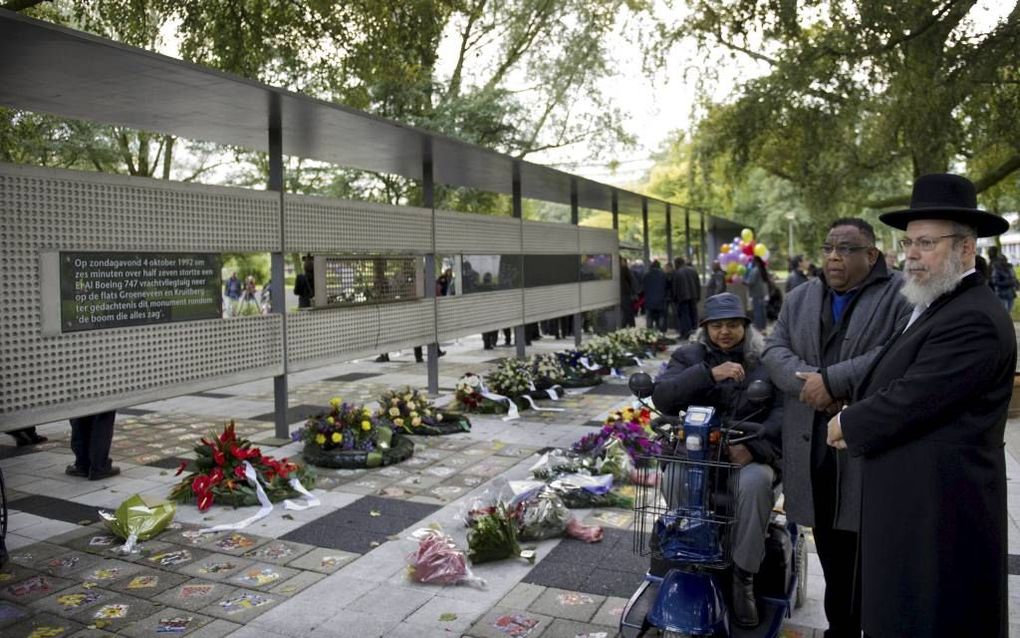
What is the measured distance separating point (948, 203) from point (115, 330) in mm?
5589

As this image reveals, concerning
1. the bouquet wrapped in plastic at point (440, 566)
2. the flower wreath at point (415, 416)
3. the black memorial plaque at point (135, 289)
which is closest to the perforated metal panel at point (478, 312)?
the flower wreath at point (415, 416)

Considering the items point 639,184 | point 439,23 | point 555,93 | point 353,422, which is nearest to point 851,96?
point 439,23

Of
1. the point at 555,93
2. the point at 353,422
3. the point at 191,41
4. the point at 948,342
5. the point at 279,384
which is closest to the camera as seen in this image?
the point at 948,342

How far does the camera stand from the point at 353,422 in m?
7.30

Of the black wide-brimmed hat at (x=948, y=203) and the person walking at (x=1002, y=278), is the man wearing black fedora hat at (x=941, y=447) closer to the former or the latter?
the black wide-brimmed hat at (x=948, y=203)

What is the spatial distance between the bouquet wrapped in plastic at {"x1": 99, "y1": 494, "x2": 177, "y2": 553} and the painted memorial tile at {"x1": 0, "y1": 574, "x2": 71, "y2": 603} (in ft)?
1.64

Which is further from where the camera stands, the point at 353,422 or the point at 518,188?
the point at 518,188

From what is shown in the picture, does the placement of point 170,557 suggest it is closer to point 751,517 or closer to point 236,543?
point 236,543

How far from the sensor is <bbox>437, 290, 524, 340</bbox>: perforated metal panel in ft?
35.2

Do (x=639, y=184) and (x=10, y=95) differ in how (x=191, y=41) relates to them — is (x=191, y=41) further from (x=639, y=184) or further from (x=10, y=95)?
(x=639, y=184)

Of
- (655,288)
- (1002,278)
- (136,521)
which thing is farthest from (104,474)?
(1002,278)

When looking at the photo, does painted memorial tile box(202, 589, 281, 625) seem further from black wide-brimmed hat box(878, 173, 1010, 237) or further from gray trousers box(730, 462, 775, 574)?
black wide-brimmed hat box(878, 173, 1010, 237)

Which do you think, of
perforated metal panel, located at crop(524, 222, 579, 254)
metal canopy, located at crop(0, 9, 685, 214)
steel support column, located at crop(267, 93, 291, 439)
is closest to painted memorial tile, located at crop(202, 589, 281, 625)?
metal canopy, located at crop(0, 9, 685, 214)

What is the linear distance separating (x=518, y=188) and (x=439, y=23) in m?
2.78
